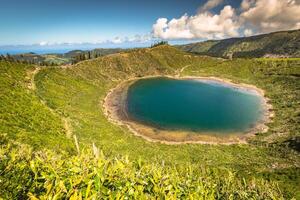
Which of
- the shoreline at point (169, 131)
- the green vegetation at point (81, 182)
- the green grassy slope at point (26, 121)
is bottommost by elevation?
A: the shoreline at point (169, 131)

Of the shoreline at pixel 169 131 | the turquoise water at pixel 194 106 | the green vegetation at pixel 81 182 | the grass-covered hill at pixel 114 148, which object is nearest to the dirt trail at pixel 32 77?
the grass-covered hill at pixel 114 148

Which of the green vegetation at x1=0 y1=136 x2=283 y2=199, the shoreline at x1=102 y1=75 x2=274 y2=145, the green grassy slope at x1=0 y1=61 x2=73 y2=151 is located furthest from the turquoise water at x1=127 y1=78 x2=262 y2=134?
the green vegetation at x1=0 y1=136 x2=283 y2=199

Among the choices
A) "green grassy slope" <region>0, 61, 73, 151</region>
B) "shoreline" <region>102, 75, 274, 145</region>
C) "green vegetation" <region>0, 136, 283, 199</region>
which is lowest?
"shoreline" <region>102, 75, 274, 145</region>

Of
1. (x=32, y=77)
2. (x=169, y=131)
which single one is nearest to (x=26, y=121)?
(x=169, y=131)

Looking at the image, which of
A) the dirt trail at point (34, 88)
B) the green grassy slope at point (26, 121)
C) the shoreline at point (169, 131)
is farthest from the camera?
the shoreline at point (169, 131)

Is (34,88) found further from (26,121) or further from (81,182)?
(81,182)

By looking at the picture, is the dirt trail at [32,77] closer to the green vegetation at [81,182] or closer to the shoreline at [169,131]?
the shoreline at [169,131]

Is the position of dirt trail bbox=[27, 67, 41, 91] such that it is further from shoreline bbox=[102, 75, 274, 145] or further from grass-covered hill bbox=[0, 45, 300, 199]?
shoreline bbox=[102, 75, 274, 145]
